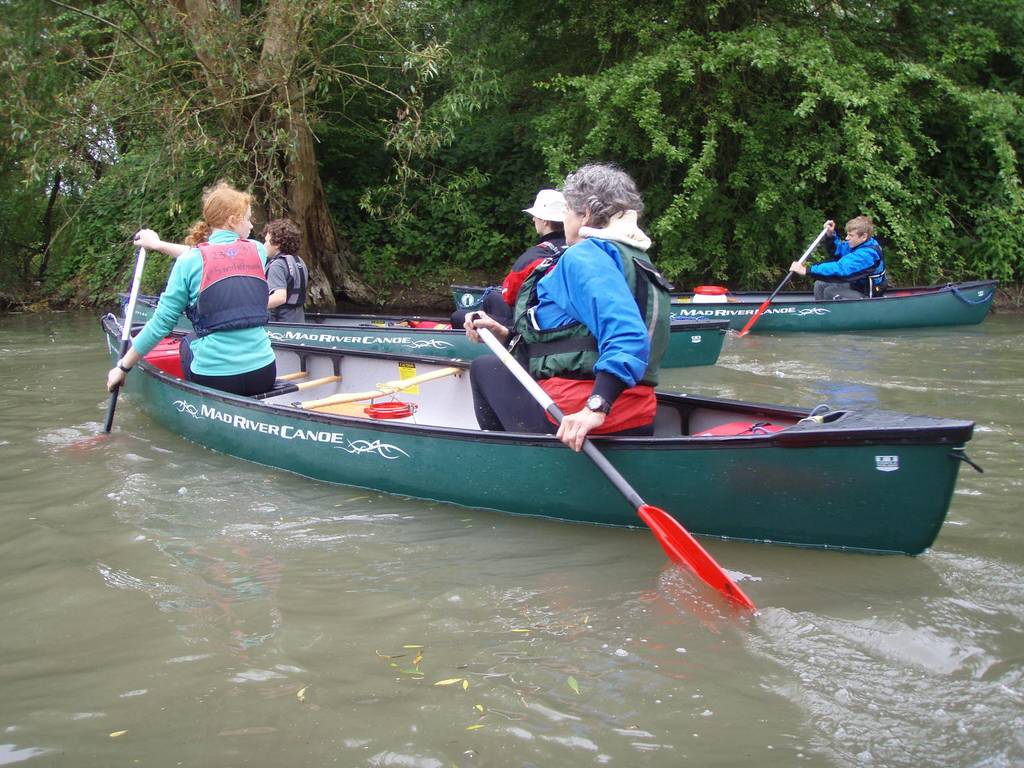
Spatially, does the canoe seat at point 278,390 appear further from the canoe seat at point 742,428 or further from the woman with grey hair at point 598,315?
the canoe seat at point 742,428

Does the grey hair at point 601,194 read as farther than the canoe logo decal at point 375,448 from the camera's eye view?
No

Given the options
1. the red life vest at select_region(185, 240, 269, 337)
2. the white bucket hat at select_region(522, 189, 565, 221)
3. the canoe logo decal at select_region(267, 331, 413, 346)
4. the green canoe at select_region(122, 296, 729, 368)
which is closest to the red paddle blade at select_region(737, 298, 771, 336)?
the green canoe at select_region(122, 296, 729, 368)

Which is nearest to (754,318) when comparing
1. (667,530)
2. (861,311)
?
(861,311)

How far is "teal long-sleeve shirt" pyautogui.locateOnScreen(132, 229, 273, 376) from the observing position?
5.23 m

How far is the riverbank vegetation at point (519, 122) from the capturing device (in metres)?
11.6

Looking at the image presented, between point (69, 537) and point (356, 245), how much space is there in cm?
1105

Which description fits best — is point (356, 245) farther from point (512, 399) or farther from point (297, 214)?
point (512, 399)

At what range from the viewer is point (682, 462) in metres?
4.02

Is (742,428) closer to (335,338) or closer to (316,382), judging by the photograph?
(316,382)

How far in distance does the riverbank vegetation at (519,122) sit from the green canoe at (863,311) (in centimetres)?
140

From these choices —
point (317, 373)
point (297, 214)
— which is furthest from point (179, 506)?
point (297, 214)

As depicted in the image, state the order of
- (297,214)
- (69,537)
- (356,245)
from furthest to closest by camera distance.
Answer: (356,245) → (297,214) → (69,537)

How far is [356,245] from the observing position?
595 inches

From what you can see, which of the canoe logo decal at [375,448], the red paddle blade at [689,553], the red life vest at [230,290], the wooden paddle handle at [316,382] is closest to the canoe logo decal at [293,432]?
the canoe logo decal at [375,448]
